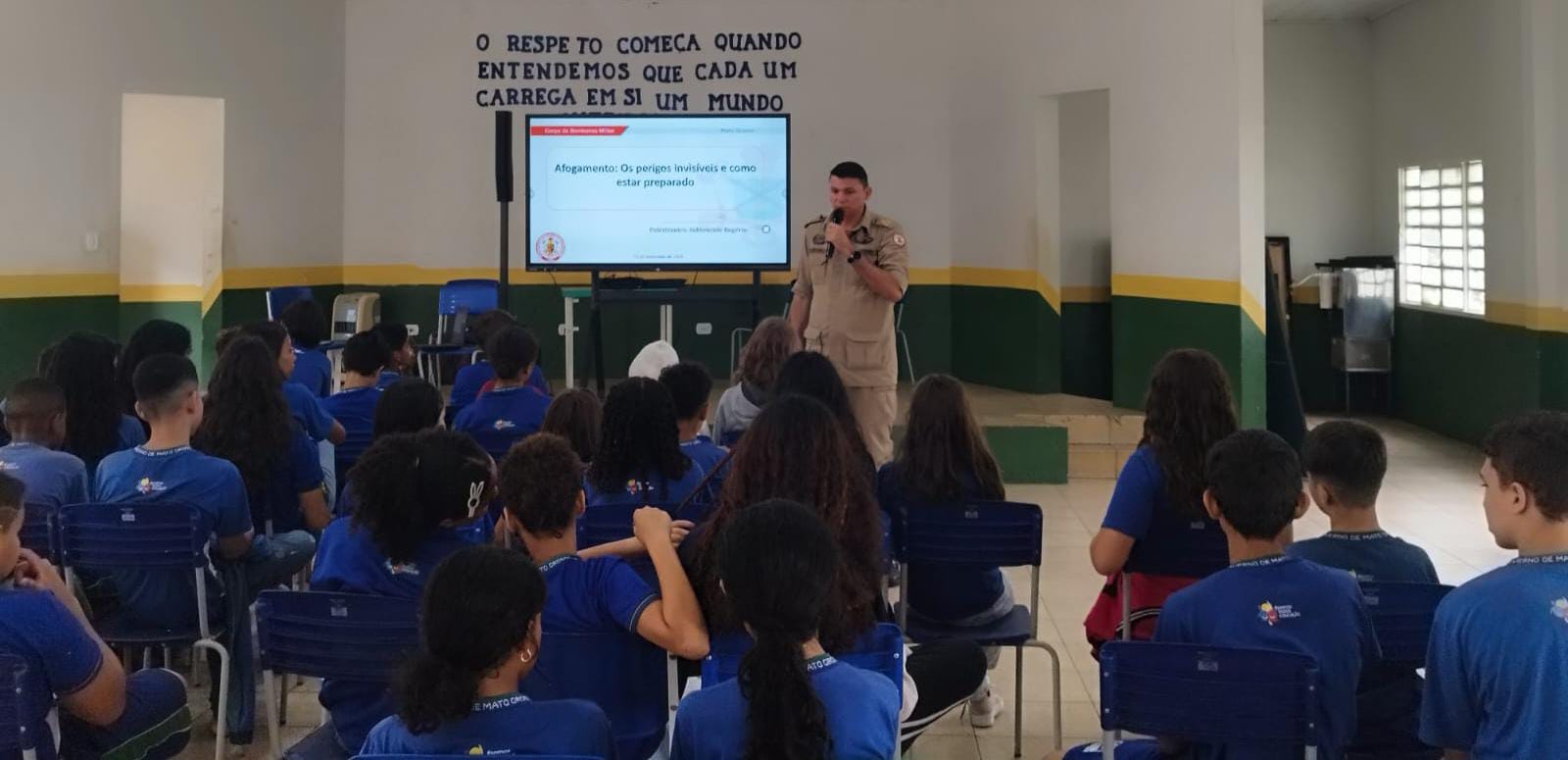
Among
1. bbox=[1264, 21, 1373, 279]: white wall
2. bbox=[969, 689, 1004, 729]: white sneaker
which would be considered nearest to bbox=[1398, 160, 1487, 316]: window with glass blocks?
bbox=[1264, 21, 1373, 279]: white wall

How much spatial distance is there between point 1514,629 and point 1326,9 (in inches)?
369

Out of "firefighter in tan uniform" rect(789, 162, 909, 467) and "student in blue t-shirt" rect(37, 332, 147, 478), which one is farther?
"firefighter in tan uniform" rect(789, 162, 909, 467)

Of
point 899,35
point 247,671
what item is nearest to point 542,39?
point 899,35

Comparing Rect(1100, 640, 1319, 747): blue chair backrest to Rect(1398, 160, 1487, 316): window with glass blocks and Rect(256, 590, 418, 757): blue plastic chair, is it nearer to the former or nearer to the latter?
Rect(256, 590, 418, 757): blue plastic chair

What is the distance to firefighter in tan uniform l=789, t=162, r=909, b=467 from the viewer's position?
588cm

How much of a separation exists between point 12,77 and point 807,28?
5320 millimetres

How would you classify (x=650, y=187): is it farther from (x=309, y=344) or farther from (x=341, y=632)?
(x=341, y=632)

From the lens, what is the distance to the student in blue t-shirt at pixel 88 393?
4246mm

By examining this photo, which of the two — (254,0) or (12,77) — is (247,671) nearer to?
(12,77)

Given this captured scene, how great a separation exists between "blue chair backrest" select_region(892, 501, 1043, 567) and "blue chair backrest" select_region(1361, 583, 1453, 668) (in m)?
1.06

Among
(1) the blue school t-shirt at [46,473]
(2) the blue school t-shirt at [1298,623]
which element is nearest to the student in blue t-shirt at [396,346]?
(1) the blue school t-shirt at [46,473]

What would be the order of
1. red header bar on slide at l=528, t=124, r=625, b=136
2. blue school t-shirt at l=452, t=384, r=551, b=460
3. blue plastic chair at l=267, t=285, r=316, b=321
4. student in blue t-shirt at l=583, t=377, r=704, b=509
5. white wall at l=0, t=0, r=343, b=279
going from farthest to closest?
blue plastic chair at l=267, t=285, r=316, b=321, red header bar on slide at l=528, t=124, r=625, b=136, white wall at l=0, t=0, r=343, b=279, blue school t-shirt at l=452, t=384, r=551, b=460, student in blue t-shirt at l=583, t=377, r=704, b=509

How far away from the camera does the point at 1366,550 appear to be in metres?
2.94

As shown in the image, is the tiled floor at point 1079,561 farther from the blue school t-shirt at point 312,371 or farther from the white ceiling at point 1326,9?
the white ceiling at point 1326,9
